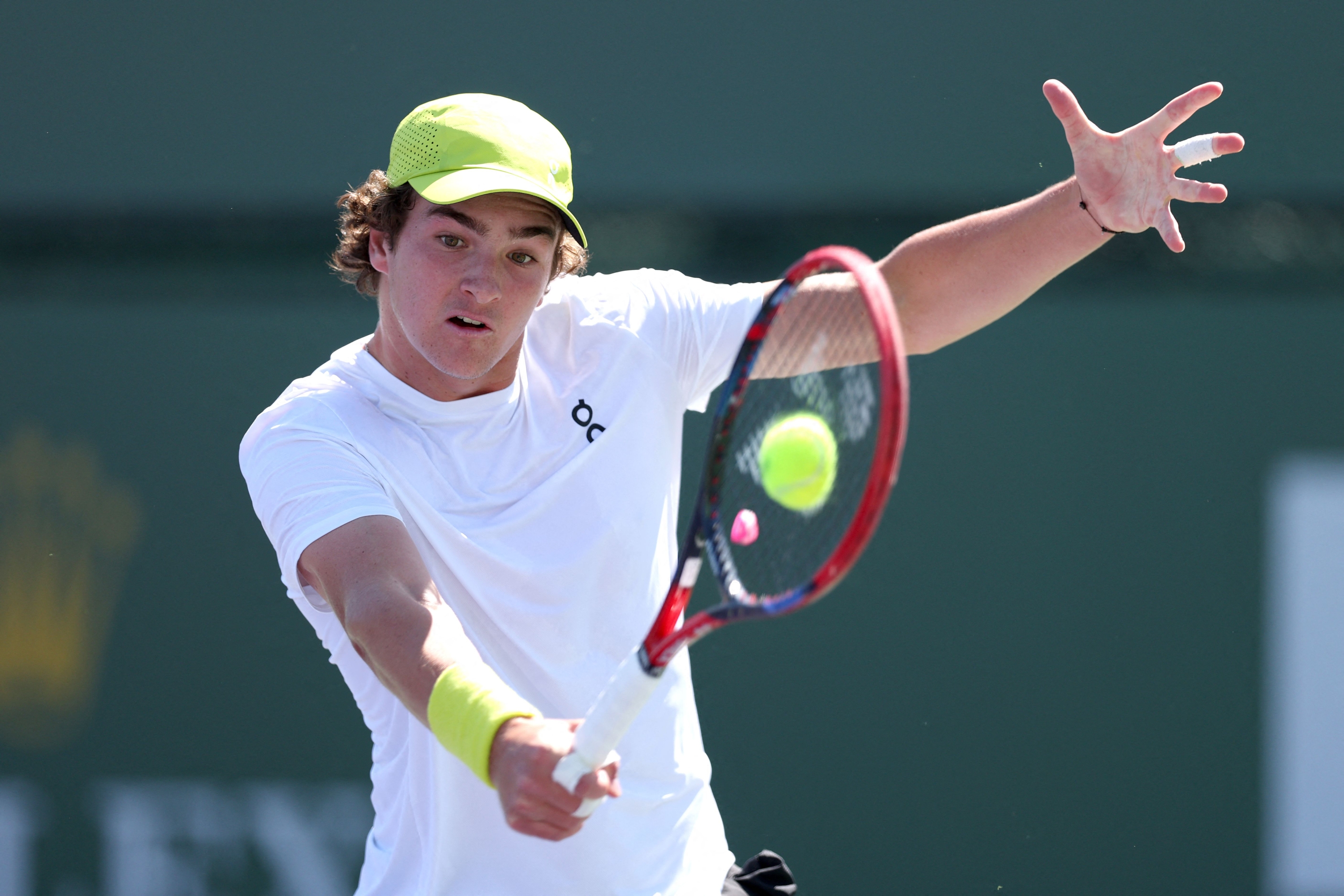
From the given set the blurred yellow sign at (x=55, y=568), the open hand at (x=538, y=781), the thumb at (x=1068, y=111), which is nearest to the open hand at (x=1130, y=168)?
the thumb at (x=1068, y=111)

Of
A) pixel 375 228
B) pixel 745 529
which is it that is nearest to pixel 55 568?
pixel 375 228

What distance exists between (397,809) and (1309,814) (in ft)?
7.27

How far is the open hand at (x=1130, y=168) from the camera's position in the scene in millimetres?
1958

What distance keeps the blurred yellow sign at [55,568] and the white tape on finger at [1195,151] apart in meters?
2.50

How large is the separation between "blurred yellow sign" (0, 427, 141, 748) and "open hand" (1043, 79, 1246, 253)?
7.85 feet

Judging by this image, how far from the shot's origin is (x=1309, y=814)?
317 centimetres

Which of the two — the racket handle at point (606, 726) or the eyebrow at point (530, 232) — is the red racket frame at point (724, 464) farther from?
the eyebrow at point (530, 232)

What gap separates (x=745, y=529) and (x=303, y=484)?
545 mm

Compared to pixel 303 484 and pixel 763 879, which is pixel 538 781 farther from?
pixel 763 879

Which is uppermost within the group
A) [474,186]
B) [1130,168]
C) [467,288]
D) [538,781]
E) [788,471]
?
[1130,168]

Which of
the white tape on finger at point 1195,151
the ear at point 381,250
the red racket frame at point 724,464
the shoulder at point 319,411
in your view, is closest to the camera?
the red racket frame at point 724,464

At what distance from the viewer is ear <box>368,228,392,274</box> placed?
6.72ft

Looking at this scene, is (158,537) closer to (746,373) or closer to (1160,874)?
(746,373)

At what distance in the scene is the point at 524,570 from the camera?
1861 millimetres
